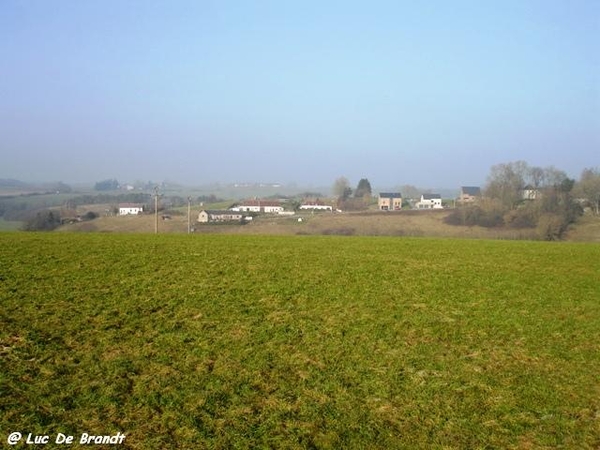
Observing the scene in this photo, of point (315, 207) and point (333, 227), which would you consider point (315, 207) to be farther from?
point (333, 227)

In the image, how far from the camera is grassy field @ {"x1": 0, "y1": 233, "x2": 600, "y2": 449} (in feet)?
22.4

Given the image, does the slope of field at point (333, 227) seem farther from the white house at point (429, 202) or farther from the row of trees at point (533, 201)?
the white house at point (429, 202)

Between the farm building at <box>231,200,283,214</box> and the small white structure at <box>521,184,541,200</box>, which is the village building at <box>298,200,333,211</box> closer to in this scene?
the farm building at <box>231,200,283,214</box>

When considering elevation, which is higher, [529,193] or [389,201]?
[529,193]

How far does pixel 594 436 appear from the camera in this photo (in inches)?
267

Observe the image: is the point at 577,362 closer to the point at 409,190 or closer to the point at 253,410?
the point at 253,410

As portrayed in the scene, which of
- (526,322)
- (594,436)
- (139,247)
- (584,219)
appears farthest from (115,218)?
(594,436)

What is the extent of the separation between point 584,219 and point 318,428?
56794 mm

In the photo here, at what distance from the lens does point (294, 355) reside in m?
9.34

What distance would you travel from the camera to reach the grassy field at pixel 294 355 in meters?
6.82

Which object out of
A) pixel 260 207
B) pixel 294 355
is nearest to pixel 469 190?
pixel 260 207

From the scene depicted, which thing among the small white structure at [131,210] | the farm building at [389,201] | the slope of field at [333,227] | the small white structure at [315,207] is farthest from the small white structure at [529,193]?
the small white structure at [131,210]

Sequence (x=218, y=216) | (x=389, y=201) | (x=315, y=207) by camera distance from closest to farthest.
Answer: (x=218, y=216) → (x=315, y=207) → (x=389, y=201)

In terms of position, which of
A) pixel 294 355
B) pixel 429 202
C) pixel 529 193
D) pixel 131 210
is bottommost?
pixel 294 355
